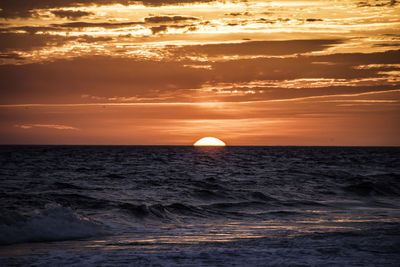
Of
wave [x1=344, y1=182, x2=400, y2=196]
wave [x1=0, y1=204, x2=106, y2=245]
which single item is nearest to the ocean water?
wave [x1=0, y1=204, x2=106, y2=245]

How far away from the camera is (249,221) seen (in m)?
16.7

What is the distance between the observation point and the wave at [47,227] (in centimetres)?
1289

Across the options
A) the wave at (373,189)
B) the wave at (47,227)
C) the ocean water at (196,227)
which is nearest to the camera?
the ocean water at (196,227)

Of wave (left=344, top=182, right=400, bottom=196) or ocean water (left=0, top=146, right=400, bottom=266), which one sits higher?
ocean water (left=0, top=146, right=400, bottom=266)

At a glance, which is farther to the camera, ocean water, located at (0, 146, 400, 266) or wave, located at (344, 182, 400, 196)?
wave, located at (344, 182, 400, 196)

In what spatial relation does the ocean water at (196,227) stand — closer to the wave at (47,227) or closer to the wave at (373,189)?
→ the wave at (47,227)

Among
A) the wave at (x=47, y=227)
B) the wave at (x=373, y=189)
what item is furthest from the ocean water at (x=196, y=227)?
the wave at (x=373, y=189)

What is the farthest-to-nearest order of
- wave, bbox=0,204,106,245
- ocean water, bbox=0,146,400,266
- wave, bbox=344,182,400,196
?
1. wave, bbox=344,182,400,196
2. wave, bbox=0,204,106,245
3. ocean water, bbox=0,146,400,266

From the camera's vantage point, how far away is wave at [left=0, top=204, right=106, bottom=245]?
12.9 metres

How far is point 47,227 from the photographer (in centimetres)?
1371

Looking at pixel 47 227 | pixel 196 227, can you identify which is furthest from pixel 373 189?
pixel 47 227

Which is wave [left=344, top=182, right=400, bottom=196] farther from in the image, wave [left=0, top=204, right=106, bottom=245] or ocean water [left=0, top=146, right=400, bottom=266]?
wave [left=0, top=204, right=106, bottom=245]

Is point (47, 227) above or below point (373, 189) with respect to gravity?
above

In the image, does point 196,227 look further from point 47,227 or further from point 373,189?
point 373,189
